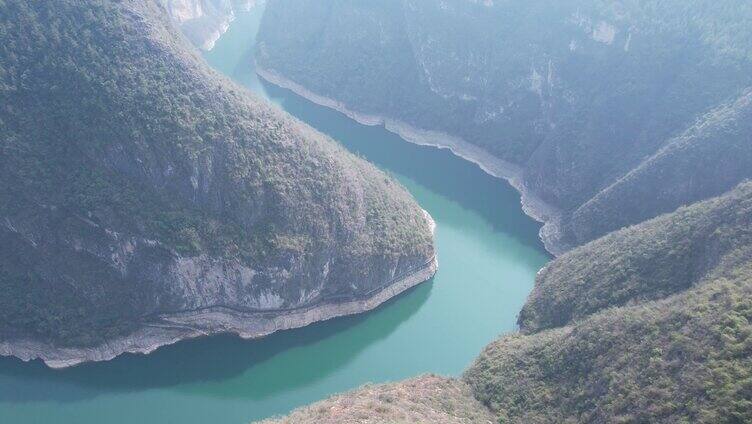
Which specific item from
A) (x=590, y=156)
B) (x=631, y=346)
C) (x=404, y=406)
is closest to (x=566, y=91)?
(x=590, y=156)

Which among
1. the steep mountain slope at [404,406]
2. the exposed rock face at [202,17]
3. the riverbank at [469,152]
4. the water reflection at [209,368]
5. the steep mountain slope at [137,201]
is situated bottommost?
the steep mountain slope at [404,406]

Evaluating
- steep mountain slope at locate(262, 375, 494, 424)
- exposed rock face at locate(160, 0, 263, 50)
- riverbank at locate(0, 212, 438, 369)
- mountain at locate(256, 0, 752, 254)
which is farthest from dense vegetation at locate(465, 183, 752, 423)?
exposed rock face at locate(160, 0, 263, 50)

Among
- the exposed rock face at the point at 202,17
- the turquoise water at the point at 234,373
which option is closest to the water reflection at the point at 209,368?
the turquoise water at the point at 234,373

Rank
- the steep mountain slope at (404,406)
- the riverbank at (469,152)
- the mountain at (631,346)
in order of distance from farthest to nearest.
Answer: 1. the riverbank at (469,152)
2. the steep mountain slope at (404,406)
3. the mountain at (631,346)

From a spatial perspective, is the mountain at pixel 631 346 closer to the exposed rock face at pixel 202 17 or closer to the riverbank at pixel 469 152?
the riverbank at pixel 469 152

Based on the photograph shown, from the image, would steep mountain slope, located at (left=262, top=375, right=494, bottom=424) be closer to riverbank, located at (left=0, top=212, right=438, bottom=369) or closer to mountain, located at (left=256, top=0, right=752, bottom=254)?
riverbank, located at (left=0, top=212, right=438, bottom=369)

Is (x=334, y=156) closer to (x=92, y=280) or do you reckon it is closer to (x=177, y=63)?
(x=177, y=63)

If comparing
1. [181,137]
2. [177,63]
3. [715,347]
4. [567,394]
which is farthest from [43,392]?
[715,347]

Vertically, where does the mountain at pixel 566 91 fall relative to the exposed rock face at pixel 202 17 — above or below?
below
